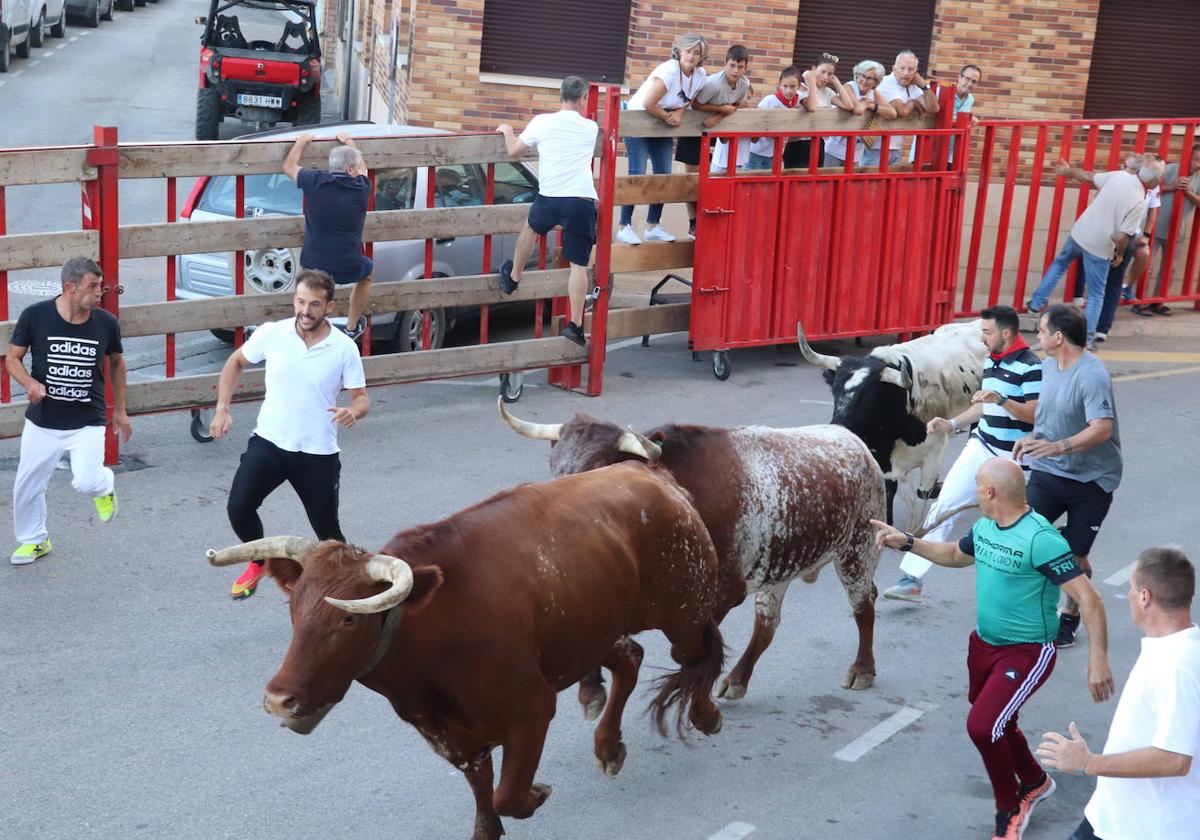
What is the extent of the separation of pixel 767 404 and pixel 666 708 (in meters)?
6.11

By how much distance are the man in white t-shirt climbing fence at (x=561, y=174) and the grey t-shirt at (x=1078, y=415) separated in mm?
4696

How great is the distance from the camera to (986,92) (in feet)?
60.8


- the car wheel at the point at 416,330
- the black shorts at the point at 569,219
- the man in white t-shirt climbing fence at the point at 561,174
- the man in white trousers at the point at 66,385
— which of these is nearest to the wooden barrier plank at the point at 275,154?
the man in white t-shirt climbing fence at the point at 561,174

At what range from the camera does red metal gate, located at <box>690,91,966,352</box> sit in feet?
41.4

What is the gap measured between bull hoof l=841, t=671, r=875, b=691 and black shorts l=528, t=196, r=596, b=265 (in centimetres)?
518

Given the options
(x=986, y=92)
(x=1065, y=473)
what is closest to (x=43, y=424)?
(x=1065, y=473)

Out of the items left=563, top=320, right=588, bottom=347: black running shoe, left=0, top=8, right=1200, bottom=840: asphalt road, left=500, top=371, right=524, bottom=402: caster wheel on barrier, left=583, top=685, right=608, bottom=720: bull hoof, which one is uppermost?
left=563, top=320, right=588, bottom=347: black running shoe

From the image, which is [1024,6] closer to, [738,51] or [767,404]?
[738,51]

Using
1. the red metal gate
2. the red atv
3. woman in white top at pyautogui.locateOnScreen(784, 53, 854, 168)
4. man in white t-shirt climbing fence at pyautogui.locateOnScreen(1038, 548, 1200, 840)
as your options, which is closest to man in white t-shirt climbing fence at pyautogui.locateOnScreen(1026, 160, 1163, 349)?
the red metal gate

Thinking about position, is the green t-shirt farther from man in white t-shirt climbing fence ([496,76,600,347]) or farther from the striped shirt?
man in white t-shirt climbing fence ([496,76,600,347])

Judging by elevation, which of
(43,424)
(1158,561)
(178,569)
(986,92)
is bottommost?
(178,569)

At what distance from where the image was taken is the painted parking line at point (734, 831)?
6.05 m

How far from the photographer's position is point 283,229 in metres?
10.5

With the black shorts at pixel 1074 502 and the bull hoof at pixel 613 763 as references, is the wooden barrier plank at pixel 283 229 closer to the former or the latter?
the black shorts at pixel 1074 502
